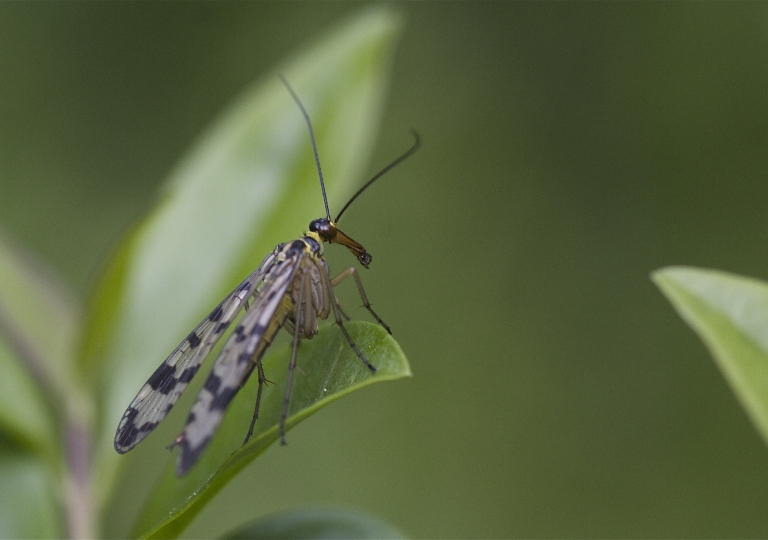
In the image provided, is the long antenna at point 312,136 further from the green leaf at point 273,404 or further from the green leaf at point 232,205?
the green leaf at point 273,404

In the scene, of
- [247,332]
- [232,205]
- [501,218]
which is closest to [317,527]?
[247,332]

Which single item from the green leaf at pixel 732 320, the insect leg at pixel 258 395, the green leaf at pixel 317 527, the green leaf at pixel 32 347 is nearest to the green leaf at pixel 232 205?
the green leaf at pixel 32 347

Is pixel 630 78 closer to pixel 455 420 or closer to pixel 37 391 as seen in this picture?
pixel 455 420

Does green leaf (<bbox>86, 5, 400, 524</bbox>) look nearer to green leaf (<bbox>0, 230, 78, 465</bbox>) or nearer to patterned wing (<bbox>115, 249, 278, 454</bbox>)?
patterned wing (<bbox>115, 249, 278, 454</bbox>)

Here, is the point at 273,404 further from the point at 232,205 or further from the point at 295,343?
the point at 232,205

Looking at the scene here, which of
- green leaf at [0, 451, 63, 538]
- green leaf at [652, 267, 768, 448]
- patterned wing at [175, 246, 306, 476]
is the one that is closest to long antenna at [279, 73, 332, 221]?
patterned wing at [175, 246, 306, 476]
